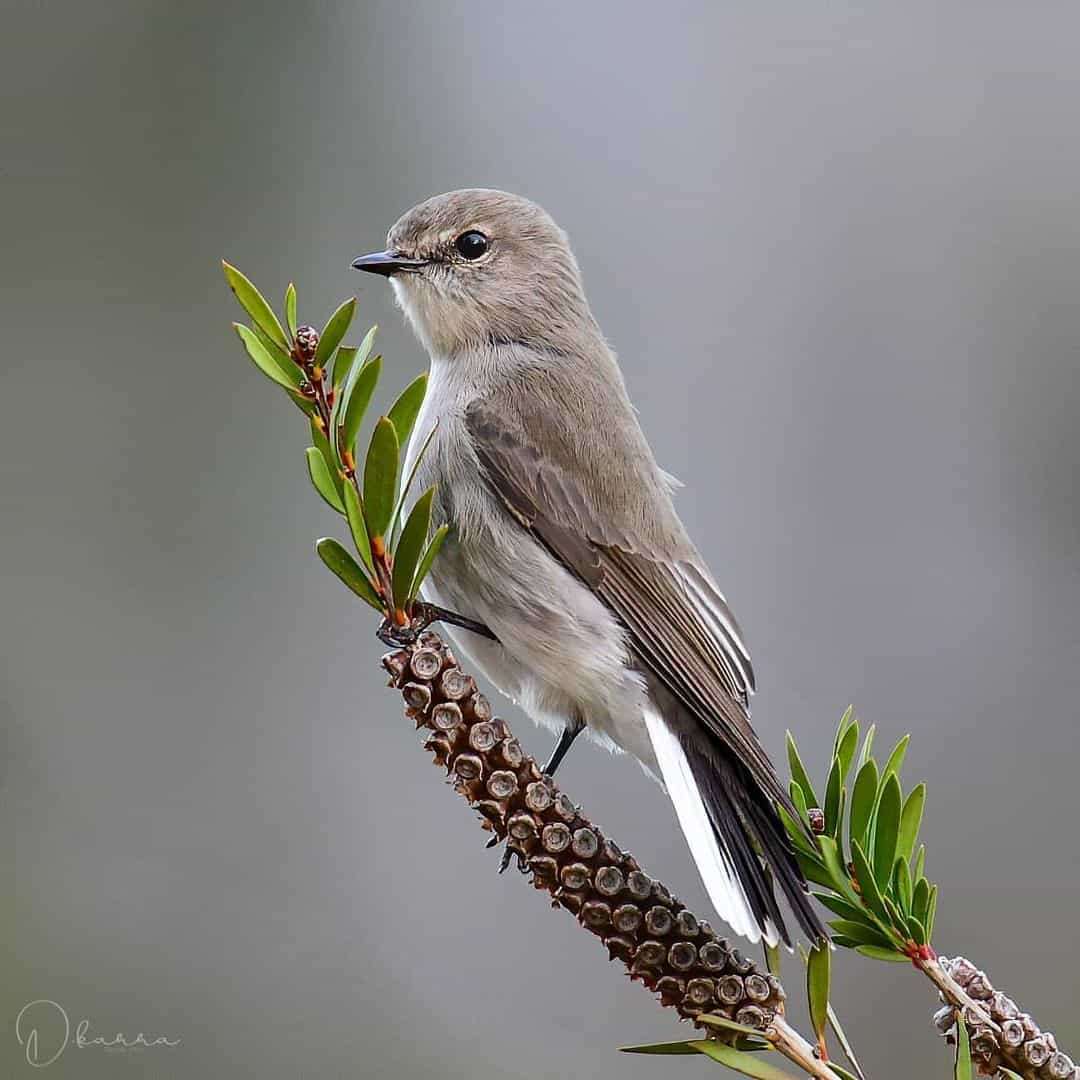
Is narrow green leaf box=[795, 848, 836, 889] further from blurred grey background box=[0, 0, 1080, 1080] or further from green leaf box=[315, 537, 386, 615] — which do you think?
blurred grey background box=[0, 0, 1080, 1080]

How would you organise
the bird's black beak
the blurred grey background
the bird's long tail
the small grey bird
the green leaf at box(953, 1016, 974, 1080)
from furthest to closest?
the blurred grey background
the bird's black beak
the small grey bird
the bird's long tail
the green leaf at box(953, 1016, 974, 1080)

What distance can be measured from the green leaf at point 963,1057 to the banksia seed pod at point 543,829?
168 mm

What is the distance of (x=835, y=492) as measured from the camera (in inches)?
149

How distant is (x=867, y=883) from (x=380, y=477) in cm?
48

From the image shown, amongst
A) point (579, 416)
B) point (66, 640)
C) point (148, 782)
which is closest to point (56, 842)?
point (148, 782)

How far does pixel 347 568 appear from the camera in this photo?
3.47ft

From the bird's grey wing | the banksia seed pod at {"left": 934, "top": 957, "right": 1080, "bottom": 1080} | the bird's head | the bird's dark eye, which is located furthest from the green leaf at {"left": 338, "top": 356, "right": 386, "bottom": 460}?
the bird's dark eye

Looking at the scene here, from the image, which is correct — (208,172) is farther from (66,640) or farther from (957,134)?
(957,134)

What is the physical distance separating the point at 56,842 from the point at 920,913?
2.57 m

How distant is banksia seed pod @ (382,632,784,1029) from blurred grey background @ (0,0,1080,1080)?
1.74 meters

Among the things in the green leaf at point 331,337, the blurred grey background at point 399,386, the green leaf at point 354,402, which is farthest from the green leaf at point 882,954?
the blurred grey background at point 399,386

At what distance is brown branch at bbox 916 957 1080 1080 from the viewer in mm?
954

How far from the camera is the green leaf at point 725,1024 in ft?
3.05

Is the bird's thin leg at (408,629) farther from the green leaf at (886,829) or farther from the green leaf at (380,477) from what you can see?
the green leaf at (886,829)
